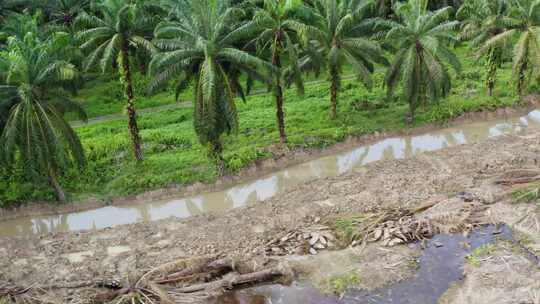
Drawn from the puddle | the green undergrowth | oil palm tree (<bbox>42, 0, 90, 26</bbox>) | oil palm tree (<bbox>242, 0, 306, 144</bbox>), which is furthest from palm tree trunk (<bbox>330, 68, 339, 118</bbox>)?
oil palm tree (<bbox>42, 0, 90, 26</bbox>)

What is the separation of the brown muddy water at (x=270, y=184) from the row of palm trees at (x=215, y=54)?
147cm

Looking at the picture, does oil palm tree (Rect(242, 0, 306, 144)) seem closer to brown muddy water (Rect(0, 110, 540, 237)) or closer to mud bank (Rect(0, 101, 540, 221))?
mud bank (Rect(0, 101, 540, 221))

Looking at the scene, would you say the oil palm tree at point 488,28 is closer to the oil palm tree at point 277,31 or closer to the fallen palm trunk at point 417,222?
the oil palm tree at point 277,31

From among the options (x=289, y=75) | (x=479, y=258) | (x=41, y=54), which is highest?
(x=41, y=54)

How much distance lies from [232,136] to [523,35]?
14889mm

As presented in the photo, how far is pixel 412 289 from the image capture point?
15625 millimetres

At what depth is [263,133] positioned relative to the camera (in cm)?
2681

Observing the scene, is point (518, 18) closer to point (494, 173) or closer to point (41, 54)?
point (494, 173)

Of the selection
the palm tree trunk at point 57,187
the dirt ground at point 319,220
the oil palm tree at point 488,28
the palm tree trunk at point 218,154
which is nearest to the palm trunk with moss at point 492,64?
the oil palm tree at point 488,28

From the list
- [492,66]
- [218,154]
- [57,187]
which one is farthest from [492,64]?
[57,187]

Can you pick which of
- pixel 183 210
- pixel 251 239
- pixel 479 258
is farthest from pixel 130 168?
pixel 479 258

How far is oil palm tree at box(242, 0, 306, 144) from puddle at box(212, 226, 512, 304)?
358 inches

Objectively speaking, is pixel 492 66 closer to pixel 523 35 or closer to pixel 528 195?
pixel 523 35

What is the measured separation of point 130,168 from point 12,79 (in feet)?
20.8
